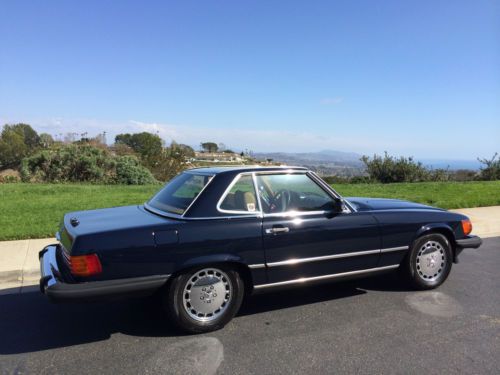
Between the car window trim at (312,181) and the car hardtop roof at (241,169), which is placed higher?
the car hardtop roof at (241,169)

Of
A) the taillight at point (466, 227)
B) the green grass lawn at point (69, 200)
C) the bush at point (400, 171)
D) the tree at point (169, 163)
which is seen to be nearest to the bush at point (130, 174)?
the tree at point (169, 163)

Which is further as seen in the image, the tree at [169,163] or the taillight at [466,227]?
the tree at [169,163]

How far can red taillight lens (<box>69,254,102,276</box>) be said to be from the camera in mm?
3438

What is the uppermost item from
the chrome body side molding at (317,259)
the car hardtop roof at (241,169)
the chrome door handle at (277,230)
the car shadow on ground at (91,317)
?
the car hardtop roof at (241,169)

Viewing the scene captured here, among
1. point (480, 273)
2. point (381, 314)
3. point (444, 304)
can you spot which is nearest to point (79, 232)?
point (381, 314)

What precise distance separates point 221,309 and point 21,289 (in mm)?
2692

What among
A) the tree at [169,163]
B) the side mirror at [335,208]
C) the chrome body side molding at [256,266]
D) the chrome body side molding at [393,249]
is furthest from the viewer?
the tree at [169,163]

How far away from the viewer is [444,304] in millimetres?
4539

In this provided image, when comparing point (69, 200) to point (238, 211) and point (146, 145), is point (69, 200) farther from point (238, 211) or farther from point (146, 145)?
point (146, 145)

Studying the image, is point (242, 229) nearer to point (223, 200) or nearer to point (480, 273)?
point (223, 200)

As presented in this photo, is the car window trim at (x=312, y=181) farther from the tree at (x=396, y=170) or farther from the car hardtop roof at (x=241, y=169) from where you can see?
the tree at (x=396, y=170)

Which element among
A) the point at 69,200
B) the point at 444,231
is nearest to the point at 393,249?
the point at 444,231

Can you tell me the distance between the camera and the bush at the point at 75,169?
16.6 metres

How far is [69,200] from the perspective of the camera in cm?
1049
